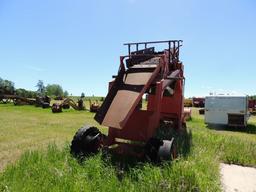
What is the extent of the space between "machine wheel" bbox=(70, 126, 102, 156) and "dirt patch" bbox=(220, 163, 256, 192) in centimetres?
321

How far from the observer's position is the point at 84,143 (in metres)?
6.97

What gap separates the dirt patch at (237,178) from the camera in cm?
561

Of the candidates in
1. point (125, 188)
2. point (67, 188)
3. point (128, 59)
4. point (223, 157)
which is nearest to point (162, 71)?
point (128, 59)

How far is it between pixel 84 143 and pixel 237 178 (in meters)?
3.79

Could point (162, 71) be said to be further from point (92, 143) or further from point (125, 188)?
point (125, 188)

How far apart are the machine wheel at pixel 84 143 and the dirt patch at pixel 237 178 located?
126 inches

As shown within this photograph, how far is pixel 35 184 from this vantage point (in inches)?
195

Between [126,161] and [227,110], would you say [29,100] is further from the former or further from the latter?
[126,161]

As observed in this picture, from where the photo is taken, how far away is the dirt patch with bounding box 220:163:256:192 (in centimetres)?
561

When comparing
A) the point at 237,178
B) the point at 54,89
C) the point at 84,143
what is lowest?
the point at 237,178

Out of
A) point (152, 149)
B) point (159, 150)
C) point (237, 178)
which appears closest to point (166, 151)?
point (159, 150)

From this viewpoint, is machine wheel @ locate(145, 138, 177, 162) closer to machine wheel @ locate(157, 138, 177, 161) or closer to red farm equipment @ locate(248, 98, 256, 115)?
machine wheel @ locate(157, 138, 177, 161)

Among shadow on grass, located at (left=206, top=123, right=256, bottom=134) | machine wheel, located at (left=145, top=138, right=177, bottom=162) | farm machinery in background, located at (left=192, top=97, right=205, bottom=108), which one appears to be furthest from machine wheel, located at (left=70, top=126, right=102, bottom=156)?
farm machinery in background, located at (left=192, top=97, right=205, bottom=108)

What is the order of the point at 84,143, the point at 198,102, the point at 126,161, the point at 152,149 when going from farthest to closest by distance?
the point at 198,102 → the point at 84,143 → the point at 126,161 → the point at 152,149
